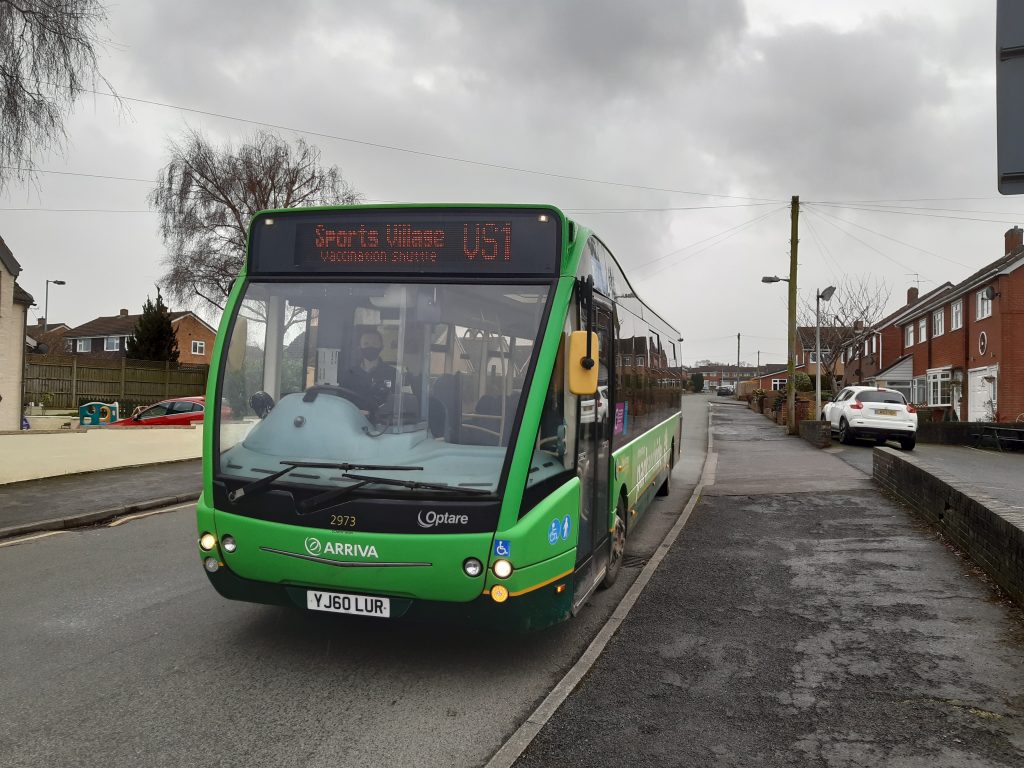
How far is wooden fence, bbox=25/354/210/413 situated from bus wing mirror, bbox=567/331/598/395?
20745 mm

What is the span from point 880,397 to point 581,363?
18887 millimetres

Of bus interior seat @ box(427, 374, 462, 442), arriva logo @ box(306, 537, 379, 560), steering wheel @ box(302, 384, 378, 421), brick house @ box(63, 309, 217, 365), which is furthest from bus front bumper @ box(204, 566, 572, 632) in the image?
brick house @ box(63, 309, 217, 365)

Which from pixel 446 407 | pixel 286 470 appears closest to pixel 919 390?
pixel 446 407

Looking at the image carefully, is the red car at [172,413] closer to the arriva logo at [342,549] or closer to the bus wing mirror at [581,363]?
the arriva logo at [342,549]

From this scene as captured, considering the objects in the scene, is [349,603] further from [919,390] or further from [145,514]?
[919,390]

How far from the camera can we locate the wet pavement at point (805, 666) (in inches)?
144

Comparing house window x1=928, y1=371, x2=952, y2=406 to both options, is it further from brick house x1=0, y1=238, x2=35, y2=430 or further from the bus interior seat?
the bus interior seat

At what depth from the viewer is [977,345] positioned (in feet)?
111

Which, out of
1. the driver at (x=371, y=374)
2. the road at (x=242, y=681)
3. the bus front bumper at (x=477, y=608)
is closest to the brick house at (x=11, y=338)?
the road at (x=242, y=681)

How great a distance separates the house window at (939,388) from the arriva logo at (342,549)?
39043mm

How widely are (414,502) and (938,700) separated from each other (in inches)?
119

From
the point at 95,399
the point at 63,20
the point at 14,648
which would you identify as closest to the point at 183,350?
the point at 95,399

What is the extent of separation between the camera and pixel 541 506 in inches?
173

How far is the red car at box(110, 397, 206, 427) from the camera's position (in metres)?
21.5
